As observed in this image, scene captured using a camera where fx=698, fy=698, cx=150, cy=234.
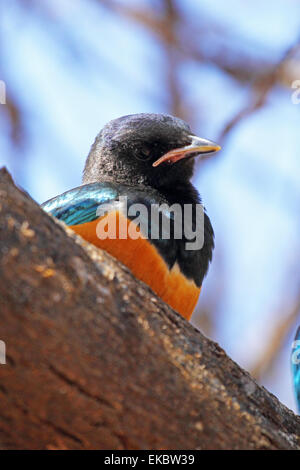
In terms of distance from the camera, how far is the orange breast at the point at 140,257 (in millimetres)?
3492

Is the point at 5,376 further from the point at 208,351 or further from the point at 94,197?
the point at 94,197

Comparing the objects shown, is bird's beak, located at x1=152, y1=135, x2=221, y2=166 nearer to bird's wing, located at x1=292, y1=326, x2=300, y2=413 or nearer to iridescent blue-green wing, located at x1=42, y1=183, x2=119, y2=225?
iridescent blue-green wing, located at x1=42, y1=183, x2=119, y2=225

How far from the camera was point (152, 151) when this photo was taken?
4.22 meters

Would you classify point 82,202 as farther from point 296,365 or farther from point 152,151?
point 296,365

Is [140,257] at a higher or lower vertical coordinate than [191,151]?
lower

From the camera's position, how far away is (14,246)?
2.29 meters

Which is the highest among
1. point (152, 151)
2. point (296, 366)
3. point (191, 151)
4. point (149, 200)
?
point (191, 151)

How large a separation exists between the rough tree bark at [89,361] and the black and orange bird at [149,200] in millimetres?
807

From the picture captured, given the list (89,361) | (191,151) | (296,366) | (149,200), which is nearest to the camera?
(89,361)

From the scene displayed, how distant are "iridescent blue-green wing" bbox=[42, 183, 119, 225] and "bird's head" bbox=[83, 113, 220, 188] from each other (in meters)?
0.29

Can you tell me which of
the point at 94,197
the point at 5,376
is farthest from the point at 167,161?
the point at 5,376

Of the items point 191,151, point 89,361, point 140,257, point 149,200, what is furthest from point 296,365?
point 89,361

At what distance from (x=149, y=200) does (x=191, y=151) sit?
0.50 metres

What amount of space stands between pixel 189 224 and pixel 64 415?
5.71ft
